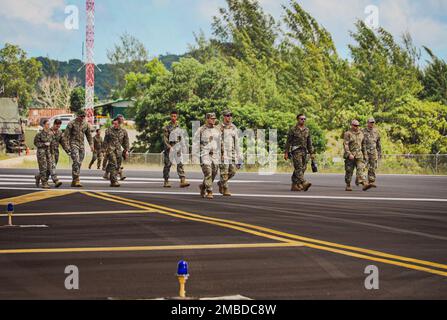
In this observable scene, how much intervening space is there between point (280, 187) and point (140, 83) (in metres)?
74.7

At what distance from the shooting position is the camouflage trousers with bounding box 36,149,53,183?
26.5 meters

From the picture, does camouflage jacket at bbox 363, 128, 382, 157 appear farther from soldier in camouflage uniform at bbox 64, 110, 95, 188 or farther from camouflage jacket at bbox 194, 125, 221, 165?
soldier in camouflage uniform at bbox 64, 110, 95, 188

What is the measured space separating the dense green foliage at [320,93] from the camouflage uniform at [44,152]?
2660cm

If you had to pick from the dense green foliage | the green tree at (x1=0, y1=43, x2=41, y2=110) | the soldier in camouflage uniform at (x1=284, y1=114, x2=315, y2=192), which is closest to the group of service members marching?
the soldier in camouflage uniform at (x1=284, y1=114, x2=315, y2=192)

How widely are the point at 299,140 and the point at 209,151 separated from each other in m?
3.91

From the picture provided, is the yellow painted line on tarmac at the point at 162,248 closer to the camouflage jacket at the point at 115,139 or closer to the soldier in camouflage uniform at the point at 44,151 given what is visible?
the soldier in camouflage uniform at the point at 44,151

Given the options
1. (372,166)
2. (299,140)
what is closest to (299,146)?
(299,140)

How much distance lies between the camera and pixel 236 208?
19484mm

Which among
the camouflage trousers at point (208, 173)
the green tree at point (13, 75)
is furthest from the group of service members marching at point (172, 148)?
the green tree at point (13, 75)

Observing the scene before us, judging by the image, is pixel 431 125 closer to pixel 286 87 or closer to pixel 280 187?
pixel 286 87

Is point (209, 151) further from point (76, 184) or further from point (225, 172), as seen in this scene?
point (76, 184)

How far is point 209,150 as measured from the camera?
22.5m

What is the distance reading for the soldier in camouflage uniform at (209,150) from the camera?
22.4 meters

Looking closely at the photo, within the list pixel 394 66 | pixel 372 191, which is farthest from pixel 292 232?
pixel 394 66
